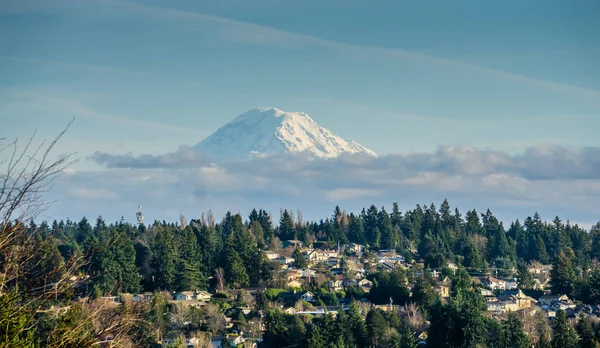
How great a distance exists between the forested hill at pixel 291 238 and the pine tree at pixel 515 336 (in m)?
23.7

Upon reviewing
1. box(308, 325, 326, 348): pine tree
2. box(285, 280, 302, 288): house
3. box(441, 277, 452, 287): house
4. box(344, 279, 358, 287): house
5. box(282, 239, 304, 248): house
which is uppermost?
box(282, 239, 304, 248): house

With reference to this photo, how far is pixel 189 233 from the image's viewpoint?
6594 cm

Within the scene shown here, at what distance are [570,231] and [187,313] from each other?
57.6 meters

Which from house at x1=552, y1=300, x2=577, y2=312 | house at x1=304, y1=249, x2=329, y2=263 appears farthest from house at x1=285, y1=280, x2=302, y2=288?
house at x1=552, y1=300, x2=577, y2=312

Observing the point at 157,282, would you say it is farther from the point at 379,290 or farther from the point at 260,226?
the point at 260,226

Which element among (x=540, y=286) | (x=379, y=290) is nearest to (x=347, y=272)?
(x=379, y=290)

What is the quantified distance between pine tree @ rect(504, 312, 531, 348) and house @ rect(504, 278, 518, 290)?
27.7 m

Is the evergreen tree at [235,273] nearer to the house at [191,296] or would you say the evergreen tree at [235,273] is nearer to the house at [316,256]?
the house at [191,296]

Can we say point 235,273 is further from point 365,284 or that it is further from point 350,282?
point 365,284

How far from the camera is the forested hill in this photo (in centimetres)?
5881

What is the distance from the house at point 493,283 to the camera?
66.2m

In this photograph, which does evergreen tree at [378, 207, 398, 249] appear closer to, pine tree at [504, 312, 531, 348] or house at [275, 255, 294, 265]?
house at [275, 255, 294, 265]

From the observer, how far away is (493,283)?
66938 millimetres

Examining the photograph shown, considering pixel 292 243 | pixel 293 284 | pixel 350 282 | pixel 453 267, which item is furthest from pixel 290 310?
pixel 292 243
